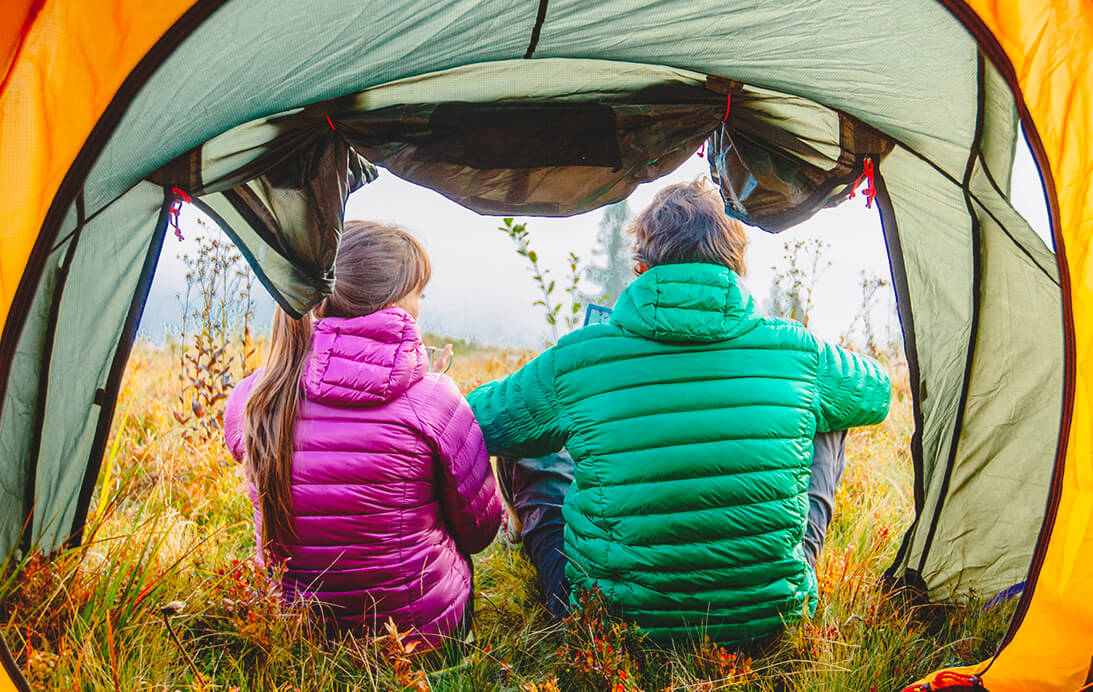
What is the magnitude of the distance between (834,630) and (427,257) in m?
1.48

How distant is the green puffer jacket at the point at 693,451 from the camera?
1.72 meters

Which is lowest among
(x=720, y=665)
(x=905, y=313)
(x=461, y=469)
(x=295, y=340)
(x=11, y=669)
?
(x=720, y=665)

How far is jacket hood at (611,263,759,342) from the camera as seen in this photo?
5.69 ft

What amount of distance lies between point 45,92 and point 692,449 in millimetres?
1532

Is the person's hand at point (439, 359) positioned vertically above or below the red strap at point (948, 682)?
above

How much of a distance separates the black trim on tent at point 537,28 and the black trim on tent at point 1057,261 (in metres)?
0.95

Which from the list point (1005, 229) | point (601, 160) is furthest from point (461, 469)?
point (1005, 229)

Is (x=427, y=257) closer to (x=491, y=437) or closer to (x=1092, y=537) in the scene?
(x=491, y=437)

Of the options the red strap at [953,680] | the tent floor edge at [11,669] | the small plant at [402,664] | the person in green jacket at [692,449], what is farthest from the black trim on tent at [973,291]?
the tent floor edge at [11,669]

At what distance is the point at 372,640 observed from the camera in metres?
1.75

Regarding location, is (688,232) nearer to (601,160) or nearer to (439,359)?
(601,160)

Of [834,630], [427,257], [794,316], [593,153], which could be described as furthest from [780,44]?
[794,316]

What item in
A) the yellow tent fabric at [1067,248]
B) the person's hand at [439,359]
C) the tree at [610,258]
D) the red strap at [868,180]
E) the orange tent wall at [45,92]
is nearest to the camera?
the orange tent wall at [45,92]

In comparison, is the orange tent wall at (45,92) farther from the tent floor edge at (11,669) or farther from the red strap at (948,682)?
the red strap at (948,682)
